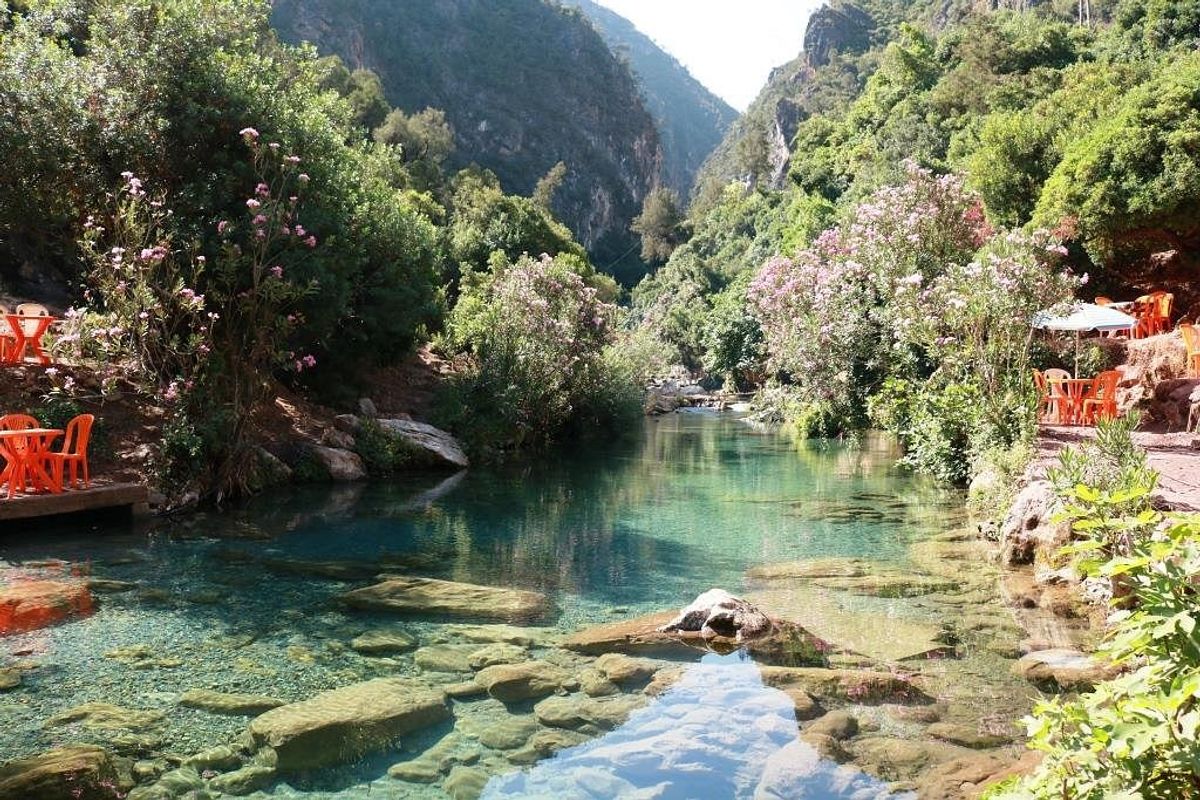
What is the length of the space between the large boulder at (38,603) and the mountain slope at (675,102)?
133899 millimetres

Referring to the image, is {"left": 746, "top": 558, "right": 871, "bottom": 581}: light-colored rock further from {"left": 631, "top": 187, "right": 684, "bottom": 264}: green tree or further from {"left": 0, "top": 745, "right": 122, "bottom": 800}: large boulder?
{"left": 631, "top": 187, "right": 684, "bottom": 264}: green tree

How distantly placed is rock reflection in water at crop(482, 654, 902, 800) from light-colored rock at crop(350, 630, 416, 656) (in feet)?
7.58

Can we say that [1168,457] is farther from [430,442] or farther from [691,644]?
[430,442]

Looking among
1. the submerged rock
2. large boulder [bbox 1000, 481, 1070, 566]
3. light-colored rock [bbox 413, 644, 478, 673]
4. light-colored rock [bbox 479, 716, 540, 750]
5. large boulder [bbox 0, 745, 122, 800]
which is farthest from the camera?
large boulder [bbox 1000, 481, 1070, 566]

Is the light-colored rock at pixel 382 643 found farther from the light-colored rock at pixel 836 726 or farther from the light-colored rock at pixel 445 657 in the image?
the light-colored rock at pixel 836 726

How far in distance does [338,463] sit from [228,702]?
12.3m

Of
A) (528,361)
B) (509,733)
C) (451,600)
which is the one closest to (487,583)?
(451,600)

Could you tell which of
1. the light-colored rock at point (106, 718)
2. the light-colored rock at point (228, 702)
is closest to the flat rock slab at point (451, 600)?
the light-colored rock at point (228, 702)

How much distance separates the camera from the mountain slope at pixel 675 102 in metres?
153

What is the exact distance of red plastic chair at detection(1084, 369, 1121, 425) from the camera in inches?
610

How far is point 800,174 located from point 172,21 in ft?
173

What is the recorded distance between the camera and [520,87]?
9981 cm

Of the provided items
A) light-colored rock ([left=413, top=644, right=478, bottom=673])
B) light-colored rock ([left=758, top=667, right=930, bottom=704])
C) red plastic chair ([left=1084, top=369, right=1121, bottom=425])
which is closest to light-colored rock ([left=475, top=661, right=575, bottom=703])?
light-colored rock ([left=413, top=644, right=478, bottom=673])

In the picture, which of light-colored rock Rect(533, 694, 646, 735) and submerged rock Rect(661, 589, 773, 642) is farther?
submerged rock Rect(661, 589, 773, 642)
